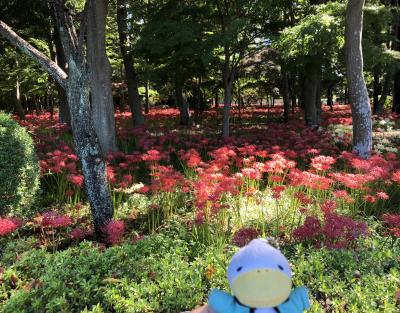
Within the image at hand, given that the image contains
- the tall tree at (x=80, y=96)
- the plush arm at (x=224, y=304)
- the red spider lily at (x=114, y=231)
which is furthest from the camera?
the tall tree at (x=80, y=96)

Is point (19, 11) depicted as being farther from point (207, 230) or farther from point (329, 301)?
point (329, 301)

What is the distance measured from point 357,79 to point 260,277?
6422 mm

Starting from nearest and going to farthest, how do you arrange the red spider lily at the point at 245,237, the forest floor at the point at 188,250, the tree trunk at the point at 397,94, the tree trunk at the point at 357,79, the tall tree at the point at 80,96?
the forest floor at the point at 188,250, the red spider lily at the point at 245,237, the tall tree at the point at 80,96, the tree trunk at the point at 357,79, the tree trunk at the point at 397,94

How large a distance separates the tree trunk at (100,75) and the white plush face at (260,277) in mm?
5974

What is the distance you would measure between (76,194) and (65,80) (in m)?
2.11

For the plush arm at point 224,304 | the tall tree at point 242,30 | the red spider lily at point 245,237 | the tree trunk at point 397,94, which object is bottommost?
the red spider lily at point 245,237

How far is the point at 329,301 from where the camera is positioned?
3484mm

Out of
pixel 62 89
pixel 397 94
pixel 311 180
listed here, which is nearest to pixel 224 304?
pixel 311 180

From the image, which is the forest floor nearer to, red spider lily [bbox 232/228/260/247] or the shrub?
red spider lily [bbox 232/228/260/247]

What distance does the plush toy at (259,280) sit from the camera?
6.99 ft

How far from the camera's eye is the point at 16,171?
5609 millimetres

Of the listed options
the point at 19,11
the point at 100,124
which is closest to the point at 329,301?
the point at 100,124

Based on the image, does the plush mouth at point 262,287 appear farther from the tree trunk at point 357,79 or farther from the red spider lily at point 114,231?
the tree trunk at point 357,79

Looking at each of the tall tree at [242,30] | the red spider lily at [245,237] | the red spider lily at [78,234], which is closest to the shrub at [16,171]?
the red spider lily at [78,234]
